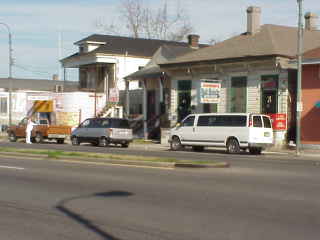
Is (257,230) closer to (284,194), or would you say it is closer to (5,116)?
(284,194)

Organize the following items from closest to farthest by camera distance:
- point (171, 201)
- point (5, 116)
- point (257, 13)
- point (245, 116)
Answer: point (171, 201), point (245, 116), point (257, 13), point (5, 116)

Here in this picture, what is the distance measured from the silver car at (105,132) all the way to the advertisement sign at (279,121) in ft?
26.7

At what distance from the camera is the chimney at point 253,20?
37.1 meters

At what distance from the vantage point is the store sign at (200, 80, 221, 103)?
32812 mm

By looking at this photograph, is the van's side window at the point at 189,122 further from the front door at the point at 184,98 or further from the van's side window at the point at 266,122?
the front door at the point at 184,98

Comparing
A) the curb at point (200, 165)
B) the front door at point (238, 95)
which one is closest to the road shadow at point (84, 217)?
the curb at point (200, 165)

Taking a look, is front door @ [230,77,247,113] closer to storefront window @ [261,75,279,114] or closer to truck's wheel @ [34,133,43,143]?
storefront window @ [261,75,279,114]

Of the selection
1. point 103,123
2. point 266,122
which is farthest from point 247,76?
point 103,123

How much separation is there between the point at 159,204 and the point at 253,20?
93.2 feet

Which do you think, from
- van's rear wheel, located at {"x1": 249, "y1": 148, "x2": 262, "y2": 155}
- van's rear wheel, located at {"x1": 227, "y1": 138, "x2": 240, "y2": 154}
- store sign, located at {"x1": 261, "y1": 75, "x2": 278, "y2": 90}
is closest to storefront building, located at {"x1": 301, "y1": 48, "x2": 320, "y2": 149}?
store sign, located at {"x1": 261, "y1": 75, "x2": 278, "y2": 90}

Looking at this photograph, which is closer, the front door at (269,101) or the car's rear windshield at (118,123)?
the front door at (269,101)

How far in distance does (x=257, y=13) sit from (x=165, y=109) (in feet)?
30.5

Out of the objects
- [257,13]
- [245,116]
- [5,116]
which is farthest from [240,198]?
[5,116]

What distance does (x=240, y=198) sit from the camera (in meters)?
11.3
